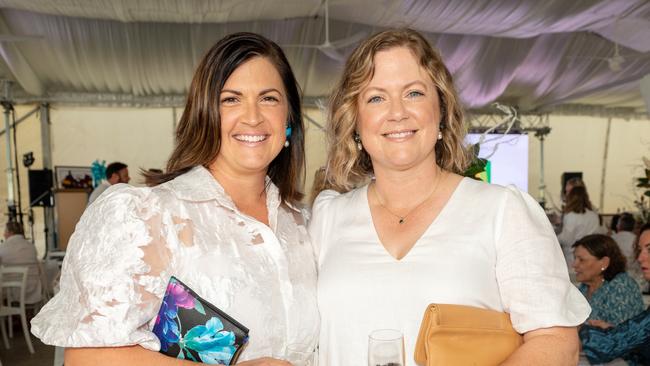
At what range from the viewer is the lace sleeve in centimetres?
147

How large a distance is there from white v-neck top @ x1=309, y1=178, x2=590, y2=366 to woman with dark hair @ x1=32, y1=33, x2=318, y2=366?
0.13 m

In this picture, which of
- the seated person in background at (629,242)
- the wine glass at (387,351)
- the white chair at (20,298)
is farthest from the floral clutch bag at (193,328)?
the white chair at (20,298)

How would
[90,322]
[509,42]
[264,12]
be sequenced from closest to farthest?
[90,322] → [264,12] → [509,42]

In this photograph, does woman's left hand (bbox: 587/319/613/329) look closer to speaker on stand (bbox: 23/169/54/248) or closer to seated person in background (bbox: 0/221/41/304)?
seated person in background (bbox: 0/221/41/304)

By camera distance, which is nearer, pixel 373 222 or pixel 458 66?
pixel 373 222

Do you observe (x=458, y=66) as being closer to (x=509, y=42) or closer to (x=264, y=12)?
(x=509, y=42)

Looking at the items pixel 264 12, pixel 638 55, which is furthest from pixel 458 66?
pixel 264 12

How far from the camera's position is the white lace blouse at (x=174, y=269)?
148 cm

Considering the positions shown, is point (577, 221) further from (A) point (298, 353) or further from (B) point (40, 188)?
(B) point (40, 188)

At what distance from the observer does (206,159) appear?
6.21 feet

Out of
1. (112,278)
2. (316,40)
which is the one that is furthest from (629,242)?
(112,278)

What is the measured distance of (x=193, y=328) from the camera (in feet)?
5.10

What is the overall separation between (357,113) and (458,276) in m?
0.64

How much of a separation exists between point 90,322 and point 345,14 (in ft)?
25.7
